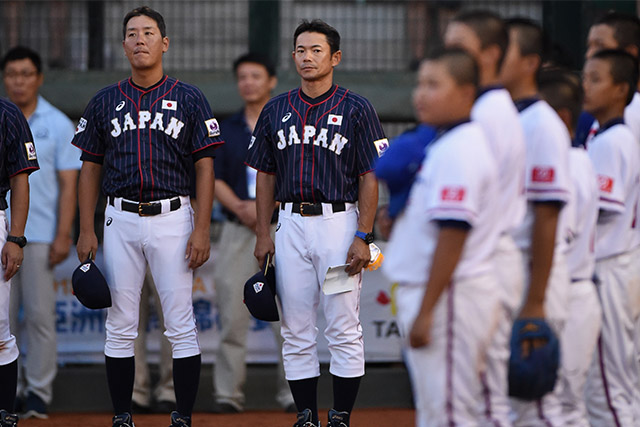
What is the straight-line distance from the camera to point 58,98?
7859 millimetres

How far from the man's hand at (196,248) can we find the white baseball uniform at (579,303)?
212 cm

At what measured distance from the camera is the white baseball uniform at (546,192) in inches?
143

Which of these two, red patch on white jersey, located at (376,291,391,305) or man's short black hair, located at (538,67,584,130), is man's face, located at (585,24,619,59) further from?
red patch on white jersey, located at (376,291,391,305)

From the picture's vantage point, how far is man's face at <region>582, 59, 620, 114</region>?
463 centimetres

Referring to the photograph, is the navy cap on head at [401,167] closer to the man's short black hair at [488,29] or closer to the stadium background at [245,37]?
the man's short black hair at [488,29]

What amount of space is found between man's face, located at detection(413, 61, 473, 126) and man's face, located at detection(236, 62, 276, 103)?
3.72 meters

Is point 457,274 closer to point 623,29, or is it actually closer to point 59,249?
point 623,29

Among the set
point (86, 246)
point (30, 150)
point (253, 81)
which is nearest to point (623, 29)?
point (253, 81)

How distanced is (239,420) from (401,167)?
3.73 metres

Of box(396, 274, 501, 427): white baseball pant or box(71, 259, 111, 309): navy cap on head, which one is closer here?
box(396, 274, 501, 427): white baseball pant

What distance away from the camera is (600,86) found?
4641 millimetres

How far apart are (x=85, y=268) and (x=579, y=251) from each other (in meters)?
2.68

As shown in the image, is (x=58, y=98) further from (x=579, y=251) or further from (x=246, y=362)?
(x=579, y=251)

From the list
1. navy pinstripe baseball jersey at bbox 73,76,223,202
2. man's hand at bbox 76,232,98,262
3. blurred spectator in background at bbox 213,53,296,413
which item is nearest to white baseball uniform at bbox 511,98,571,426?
navy pinstripe baseball jersey at bbox 73,76,223,202
